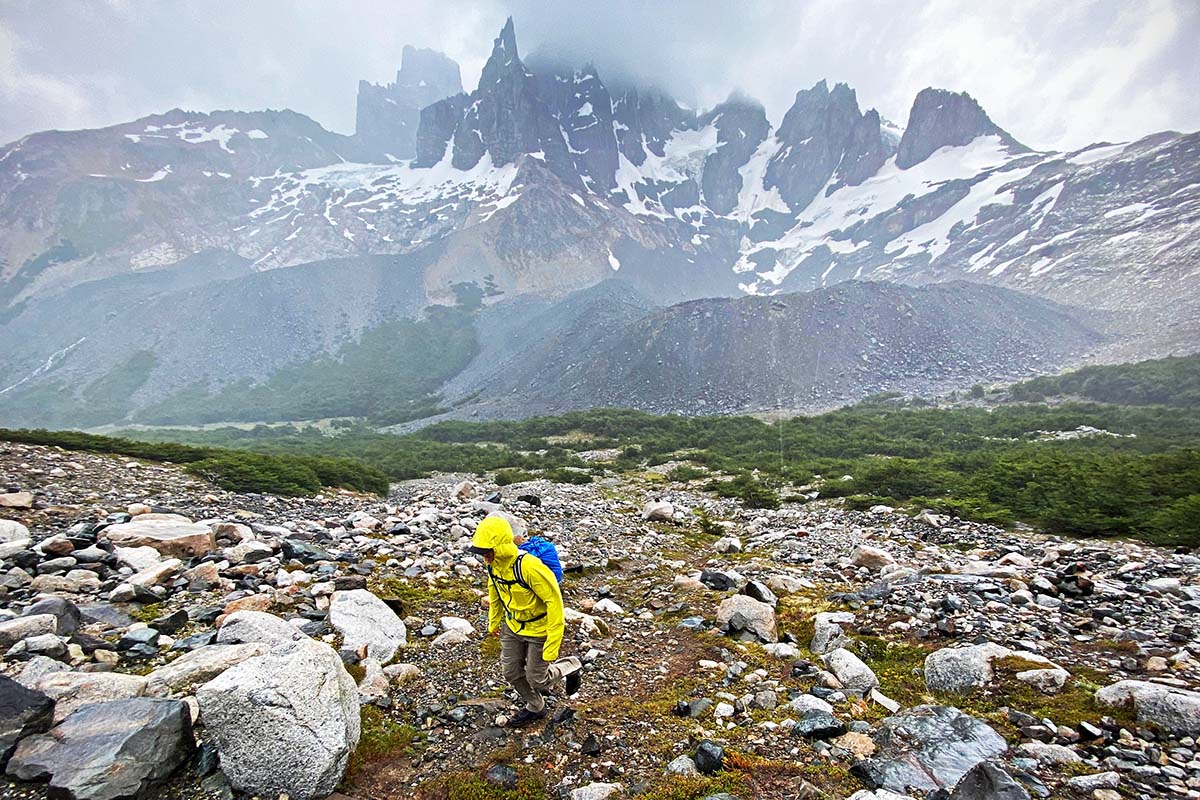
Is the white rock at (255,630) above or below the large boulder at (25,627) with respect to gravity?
below

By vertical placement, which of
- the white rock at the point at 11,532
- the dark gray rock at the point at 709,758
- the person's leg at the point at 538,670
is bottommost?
the dark gray rock at the point at 709,758

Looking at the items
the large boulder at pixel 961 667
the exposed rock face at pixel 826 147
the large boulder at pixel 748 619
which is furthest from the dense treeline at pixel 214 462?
the exposed rock face at pixel 826 147

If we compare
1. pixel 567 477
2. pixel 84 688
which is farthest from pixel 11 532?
pixel 567 477

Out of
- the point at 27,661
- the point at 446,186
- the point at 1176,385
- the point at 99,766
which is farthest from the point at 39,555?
the point at 446,186

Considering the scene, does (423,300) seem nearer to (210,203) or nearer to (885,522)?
(210,203)

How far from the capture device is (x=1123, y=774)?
130 inches

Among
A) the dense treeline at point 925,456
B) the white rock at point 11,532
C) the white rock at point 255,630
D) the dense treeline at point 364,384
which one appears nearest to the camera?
the white rock at point 255,630

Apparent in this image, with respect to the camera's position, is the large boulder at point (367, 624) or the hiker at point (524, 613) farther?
the large boulder at point (367, 624)

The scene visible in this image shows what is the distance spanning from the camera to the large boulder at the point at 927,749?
354 cm

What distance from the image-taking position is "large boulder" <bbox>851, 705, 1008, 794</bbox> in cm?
354

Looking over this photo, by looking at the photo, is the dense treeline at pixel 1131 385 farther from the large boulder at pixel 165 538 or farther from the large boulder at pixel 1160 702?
the large boulder at pixel 165 538

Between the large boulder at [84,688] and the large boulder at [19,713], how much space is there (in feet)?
0.53

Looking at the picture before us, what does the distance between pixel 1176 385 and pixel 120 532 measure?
169 ft

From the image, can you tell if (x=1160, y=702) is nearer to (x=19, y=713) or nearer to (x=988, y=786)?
(x=988, y=786)
